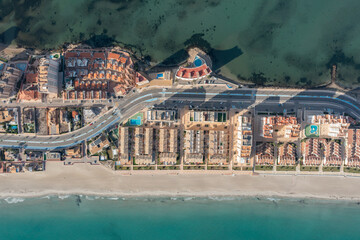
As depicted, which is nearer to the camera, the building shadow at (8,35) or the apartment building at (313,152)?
the apartment building at (313,152)

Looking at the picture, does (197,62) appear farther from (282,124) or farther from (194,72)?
(282,124)

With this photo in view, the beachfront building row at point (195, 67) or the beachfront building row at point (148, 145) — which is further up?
the beachfront building row at point (195, 67)

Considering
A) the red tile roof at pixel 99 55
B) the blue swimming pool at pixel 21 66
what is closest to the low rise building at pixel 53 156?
the blue swimming pool at pixel 21 66

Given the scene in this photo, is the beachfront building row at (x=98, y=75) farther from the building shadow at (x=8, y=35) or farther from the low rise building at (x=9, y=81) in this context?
the building shadow at (x=8, y=35)

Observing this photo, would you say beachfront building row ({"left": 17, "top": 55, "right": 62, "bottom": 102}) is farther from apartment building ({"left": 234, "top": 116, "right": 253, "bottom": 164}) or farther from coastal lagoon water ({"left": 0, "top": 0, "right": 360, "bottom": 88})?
apartment building ({"left": 234, "top": 116, "right": 253, "bottom": 164})

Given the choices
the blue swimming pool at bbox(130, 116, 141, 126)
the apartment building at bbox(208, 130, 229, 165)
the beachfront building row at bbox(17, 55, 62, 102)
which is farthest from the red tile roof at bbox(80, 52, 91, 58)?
the apartment building at bbox(208, 130, 229, 165)

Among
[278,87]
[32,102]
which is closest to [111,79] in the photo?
[32,102]

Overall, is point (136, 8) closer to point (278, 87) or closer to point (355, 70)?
point (278, 87)
